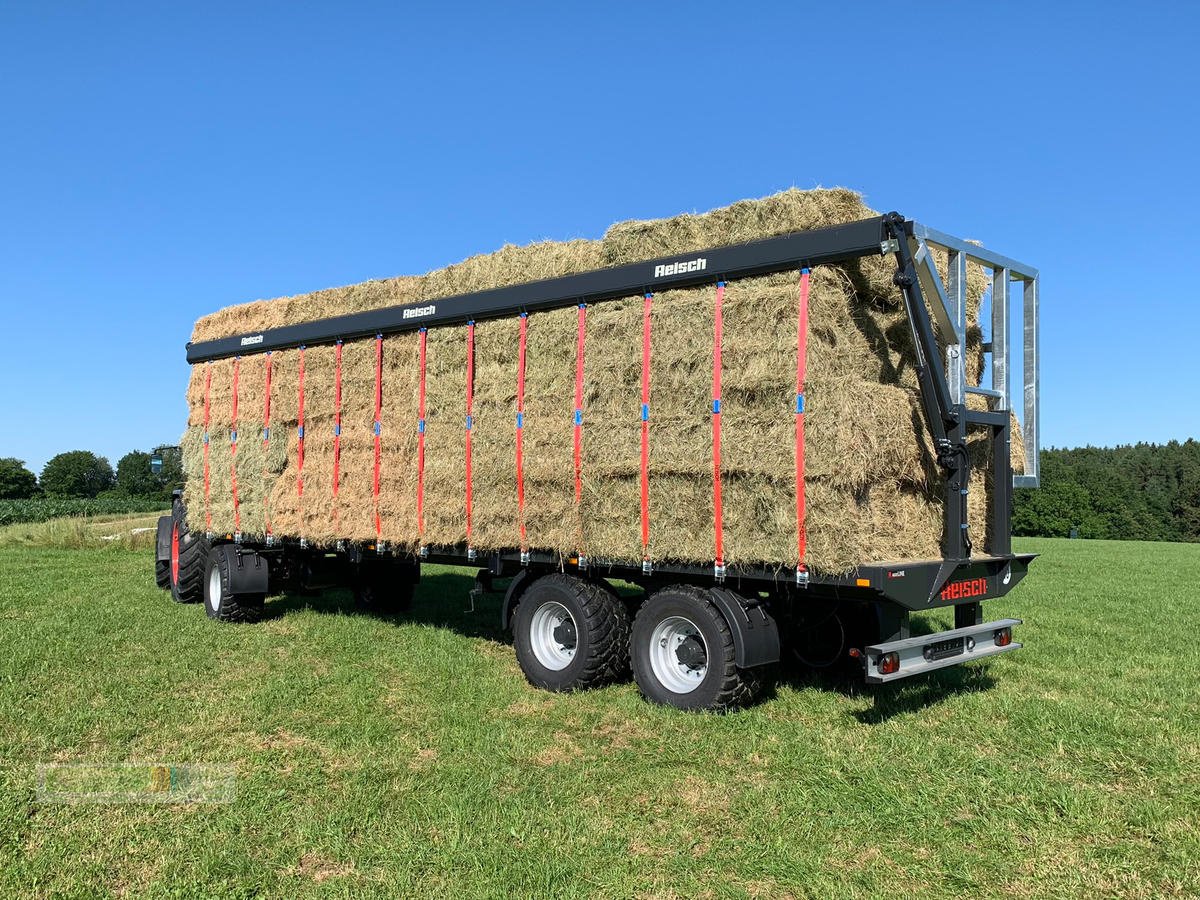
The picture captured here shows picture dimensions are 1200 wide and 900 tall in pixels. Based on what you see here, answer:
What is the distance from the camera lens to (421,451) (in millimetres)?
8930

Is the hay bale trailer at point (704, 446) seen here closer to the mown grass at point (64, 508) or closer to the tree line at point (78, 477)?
the mown grass at point (64, 508)

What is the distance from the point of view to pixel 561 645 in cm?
786

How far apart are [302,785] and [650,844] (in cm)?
225

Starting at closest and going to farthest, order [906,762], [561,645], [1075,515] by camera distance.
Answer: [906,762] < [561,645] < [1075,515]

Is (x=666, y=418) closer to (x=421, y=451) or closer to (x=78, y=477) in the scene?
(x=421, y=451)

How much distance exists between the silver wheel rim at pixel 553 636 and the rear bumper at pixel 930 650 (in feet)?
8.68

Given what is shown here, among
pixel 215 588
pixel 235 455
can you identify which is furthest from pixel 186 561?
pixel 235 455

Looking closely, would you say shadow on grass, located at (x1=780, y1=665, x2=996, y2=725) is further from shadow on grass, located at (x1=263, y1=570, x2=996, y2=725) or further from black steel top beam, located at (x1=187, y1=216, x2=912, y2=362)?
black steel top beam, located at (x1=187, y1=216, x2=912, y2=362)

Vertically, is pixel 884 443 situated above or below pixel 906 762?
above

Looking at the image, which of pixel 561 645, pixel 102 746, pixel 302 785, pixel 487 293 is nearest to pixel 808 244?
pixel 487 293

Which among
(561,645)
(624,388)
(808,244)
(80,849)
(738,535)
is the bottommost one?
(80,849)

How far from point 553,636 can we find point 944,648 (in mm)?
3337

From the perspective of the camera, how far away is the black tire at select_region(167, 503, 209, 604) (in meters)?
12.3

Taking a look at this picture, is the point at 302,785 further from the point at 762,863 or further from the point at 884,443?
the point at 884,443
